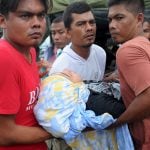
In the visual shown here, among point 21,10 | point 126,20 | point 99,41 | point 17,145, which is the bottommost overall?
point 99,41

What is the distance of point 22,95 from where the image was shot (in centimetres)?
187

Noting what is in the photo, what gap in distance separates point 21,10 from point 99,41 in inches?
117

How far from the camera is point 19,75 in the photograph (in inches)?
72.3

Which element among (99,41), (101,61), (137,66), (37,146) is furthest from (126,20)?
(99,41)

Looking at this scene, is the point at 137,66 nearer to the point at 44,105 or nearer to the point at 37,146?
the point at 44,105

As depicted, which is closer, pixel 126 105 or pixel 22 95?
pixel 22 95

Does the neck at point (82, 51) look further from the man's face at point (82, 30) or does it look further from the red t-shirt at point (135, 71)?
the red t-shirt at point (135, 71)

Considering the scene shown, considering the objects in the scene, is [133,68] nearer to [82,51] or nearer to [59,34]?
[82,51]

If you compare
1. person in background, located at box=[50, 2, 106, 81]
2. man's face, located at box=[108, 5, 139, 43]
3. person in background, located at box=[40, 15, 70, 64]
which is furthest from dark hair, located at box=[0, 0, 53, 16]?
person in background, located at box=[40, 15, 70, 64]

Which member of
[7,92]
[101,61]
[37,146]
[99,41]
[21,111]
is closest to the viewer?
[7,92]

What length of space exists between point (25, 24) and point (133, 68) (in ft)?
2.16

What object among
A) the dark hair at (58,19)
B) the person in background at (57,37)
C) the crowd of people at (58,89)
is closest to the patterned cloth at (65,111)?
the crowd of people at (58,89)

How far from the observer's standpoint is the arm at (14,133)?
72.2 inches

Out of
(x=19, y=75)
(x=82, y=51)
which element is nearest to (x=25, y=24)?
(x=19, y=75)
